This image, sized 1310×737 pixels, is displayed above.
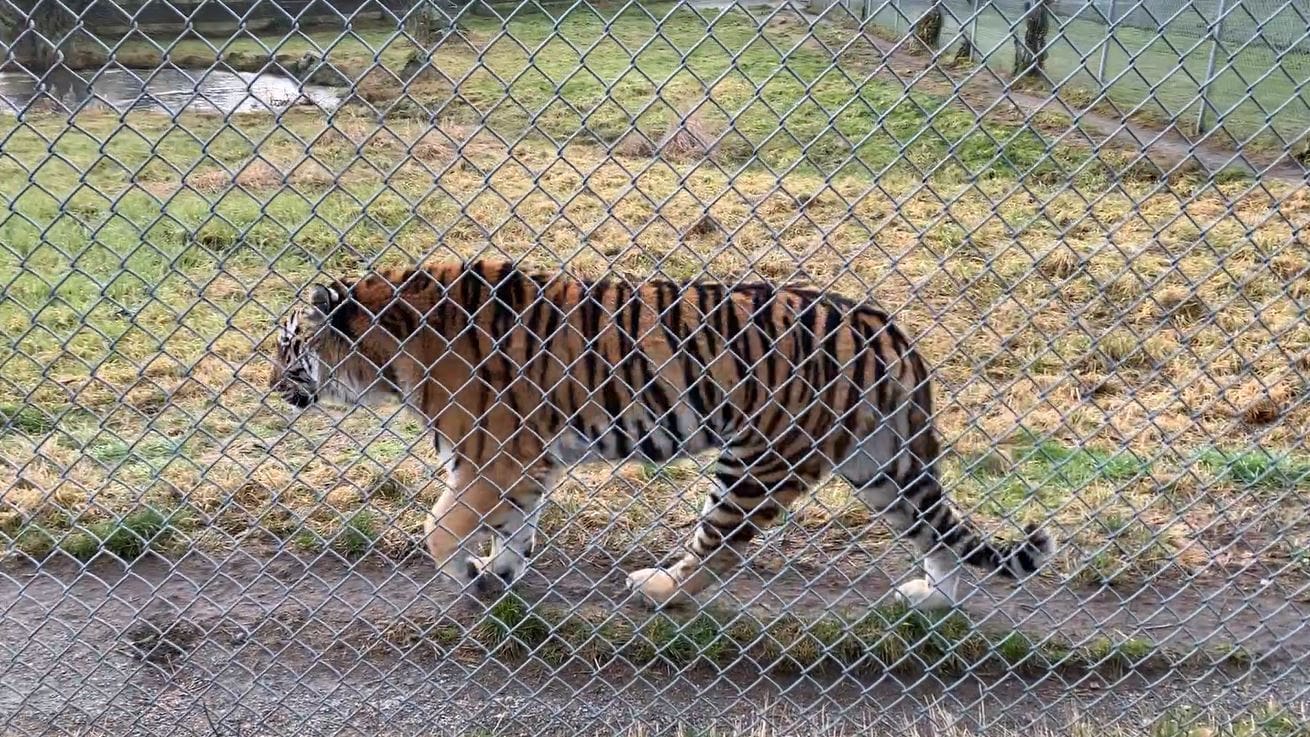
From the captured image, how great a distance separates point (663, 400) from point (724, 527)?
0.46 m

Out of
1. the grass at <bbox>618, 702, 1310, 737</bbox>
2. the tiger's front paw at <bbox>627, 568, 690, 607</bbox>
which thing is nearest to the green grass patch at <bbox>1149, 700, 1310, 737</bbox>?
the grass at <bbox>618, 702, 1310, 737</bbox>

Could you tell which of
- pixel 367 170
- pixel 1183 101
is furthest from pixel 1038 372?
pixel 1183 101

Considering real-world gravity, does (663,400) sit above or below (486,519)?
above

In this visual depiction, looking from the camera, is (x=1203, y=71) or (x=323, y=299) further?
(x=1203, y=71)

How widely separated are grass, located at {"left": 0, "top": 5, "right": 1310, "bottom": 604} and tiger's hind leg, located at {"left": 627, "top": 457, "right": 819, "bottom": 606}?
29cm

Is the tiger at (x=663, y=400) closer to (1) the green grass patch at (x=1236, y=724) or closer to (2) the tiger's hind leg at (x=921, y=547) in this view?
(2) the tiger's hind leg at (x=921, y=547)

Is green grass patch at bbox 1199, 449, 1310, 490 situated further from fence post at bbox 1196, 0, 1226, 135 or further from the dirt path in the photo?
fence post at bbox 1196, 0, 1226, 135

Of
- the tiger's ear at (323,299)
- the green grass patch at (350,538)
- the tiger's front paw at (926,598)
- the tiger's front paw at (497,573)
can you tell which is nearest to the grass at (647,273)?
the green grass patch at (350,538)

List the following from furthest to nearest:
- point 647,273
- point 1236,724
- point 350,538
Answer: point 647,273 → point 350,538 → point 1236,724

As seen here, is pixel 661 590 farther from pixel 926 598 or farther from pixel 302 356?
pixel 302 356

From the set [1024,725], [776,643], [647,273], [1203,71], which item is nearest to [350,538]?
[776,643]

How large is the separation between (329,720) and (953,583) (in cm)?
193

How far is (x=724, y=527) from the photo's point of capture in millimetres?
3760

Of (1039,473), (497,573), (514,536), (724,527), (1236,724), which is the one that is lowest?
(1039,473)
